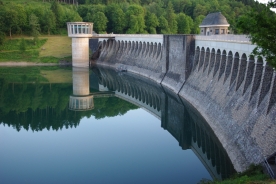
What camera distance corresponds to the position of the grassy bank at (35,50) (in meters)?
65.0

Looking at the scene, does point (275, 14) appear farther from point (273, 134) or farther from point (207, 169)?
point (207, 169)

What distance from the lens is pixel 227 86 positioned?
2427 centimetres

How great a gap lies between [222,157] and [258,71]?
556 centimetres

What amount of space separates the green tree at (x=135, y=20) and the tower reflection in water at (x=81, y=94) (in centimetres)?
2472

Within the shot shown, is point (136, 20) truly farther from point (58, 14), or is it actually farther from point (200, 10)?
point (200, 10)

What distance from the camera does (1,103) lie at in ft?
119

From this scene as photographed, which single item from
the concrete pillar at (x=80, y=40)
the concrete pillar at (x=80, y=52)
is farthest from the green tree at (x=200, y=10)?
the concrete pillar at (x=80, y=52)

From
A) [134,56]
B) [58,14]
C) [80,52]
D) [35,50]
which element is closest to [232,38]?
[134,56]

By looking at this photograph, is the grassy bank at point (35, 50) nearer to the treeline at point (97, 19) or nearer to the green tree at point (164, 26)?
the treeline at point (97, 19)

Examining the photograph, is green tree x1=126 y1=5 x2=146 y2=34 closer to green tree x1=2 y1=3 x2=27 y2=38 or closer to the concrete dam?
green tree x1=2 y1=3 x2=27 y2=38

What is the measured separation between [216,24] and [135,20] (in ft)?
123

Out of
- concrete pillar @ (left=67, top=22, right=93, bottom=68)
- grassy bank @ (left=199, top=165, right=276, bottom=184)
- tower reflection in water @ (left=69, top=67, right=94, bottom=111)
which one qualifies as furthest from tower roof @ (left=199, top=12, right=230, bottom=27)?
grassy bank @ (left=199, top=165, right=276, bottom=184)

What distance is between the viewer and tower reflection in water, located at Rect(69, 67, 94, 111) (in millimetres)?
36009

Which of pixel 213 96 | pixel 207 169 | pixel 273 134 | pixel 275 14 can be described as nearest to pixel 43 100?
pixel 213 96
